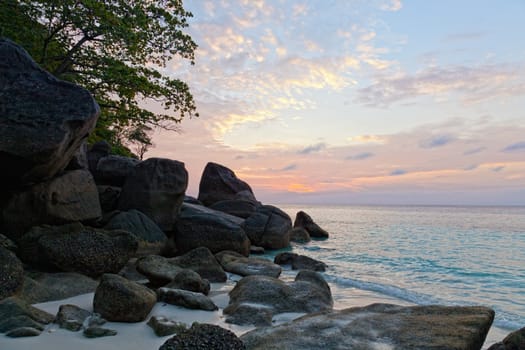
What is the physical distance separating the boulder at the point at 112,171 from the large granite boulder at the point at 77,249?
18.3 ft

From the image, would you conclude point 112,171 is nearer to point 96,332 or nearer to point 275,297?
point 275,297

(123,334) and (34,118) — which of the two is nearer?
(123,334)

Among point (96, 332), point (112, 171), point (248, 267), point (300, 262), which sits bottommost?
point (300, 262)

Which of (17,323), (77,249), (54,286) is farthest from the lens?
(77,249)

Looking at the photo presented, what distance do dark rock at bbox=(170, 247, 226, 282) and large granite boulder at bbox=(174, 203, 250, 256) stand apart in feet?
9.40

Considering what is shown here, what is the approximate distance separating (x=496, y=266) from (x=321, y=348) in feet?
36.4


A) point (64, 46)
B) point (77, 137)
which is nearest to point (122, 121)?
point (64, 46)

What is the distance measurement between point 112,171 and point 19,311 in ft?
29.1

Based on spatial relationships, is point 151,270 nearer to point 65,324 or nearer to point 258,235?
point 65,324

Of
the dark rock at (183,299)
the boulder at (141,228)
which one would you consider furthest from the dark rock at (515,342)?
the boulder at (141,228)

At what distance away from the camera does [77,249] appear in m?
6.68

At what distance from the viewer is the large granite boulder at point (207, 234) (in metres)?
11.4

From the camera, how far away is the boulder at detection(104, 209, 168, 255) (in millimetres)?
9688

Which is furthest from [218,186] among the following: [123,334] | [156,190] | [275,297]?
[123,334]
